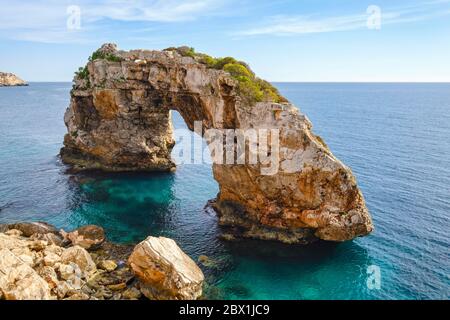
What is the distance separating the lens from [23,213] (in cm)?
4403

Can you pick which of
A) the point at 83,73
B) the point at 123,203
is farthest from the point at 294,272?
the point at 83,73

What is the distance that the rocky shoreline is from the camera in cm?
2509

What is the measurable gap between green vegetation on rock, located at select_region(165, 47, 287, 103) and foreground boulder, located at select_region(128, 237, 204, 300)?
59.0ft

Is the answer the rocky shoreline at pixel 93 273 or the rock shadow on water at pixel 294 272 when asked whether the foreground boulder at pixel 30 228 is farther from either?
the rock shadow on water at pixel 294 272

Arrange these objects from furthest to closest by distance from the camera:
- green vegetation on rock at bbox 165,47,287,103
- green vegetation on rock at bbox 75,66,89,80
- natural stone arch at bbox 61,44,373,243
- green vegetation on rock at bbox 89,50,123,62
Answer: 1. green vegetation on rock at bbox 75,66,89,80
2. green vegetation on rock at bbox 89,50,123,62
3. green vegetation on rock at bbox 165,47,287,103
4. natural stone arch at bbox 61,44,373,243

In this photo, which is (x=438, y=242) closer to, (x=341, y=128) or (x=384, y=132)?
(x=384, y=132)

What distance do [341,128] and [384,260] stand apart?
68.2 m

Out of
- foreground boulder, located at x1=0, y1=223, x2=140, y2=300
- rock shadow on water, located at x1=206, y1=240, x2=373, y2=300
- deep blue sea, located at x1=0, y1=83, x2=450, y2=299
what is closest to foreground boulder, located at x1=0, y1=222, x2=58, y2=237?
foreground boulder, located at x1=0, y1=223, x2=140, y2=300

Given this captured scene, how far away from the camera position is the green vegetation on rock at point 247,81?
37.2 m

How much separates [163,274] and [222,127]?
18750 mm

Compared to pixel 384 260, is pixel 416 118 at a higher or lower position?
higher

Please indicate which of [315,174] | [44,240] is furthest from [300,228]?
[44,240]

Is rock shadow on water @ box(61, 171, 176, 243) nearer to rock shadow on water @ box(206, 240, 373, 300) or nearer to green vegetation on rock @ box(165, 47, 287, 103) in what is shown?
rock shadow on water @ box(206, 240, 373, 300)

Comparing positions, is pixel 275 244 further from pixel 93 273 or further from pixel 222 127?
pixel 93 273
